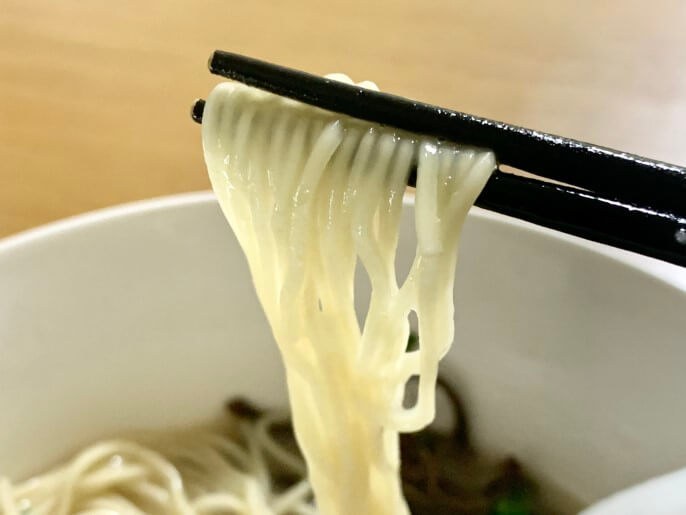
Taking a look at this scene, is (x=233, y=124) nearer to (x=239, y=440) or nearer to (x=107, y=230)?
(x=107, y=230)

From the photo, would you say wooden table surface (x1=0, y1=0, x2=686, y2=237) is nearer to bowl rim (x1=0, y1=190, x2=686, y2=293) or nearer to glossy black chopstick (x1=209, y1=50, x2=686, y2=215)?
bowl rim (x1=0, y1=190, x2=686, y2=293)

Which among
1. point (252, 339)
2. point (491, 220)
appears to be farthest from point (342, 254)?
point (252, 339)

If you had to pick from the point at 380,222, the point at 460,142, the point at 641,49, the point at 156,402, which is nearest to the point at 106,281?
the point at 156,402

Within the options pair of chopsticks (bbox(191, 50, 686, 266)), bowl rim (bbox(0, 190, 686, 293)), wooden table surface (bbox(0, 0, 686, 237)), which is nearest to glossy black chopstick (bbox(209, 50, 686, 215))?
pair of chopsticks (bbox(191, 50, 686, 266))

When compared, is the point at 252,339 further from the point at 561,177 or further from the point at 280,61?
the point at 561,177

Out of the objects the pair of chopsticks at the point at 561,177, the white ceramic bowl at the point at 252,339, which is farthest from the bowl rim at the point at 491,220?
the pair of chopsticks at the point at 561,177

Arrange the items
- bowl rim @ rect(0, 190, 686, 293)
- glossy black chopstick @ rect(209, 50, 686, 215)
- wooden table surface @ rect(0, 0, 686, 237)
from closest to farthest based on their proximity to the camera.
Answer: glossy black chopstick @ rect(209, 50, 686, 215), bowl rim @ rect(0, 190, 686, 293), wooden table surface @ rect(0, 0, 686, 237)

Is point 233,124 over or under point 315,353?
over
